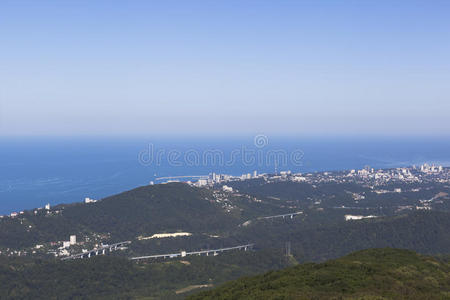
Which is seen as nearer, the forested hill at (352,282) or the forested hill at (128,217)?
the forested hill at (352,282)

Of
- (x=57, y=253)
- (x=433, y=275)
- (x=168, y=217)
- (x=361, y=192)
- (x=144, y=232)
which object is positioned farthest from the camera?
(x=361, y=192)

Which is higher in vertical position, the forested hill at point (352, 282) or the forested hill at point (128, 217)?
the forested hill at point (352, 282)

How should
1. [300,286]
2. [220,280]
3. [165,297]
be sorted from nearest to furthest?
[300,286], [165,297], [220,280]

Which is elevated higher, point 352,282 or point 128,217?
point 352,282

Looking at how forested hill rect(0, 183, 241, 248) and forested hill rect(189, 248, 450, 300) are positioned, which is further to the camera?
forested hill rect(0, 183, 241, 248)

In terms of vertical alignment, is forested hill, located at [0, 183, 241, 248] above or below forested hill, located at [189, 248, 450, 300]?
below

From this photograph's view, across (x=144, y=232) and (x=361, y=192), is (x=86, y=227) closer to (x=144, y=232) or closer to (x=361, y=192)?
(x=144, y=232)

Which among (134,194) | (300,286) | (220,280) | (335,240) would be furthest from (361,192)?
(300,286)

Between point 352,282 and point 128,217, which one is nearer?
point 352,282
